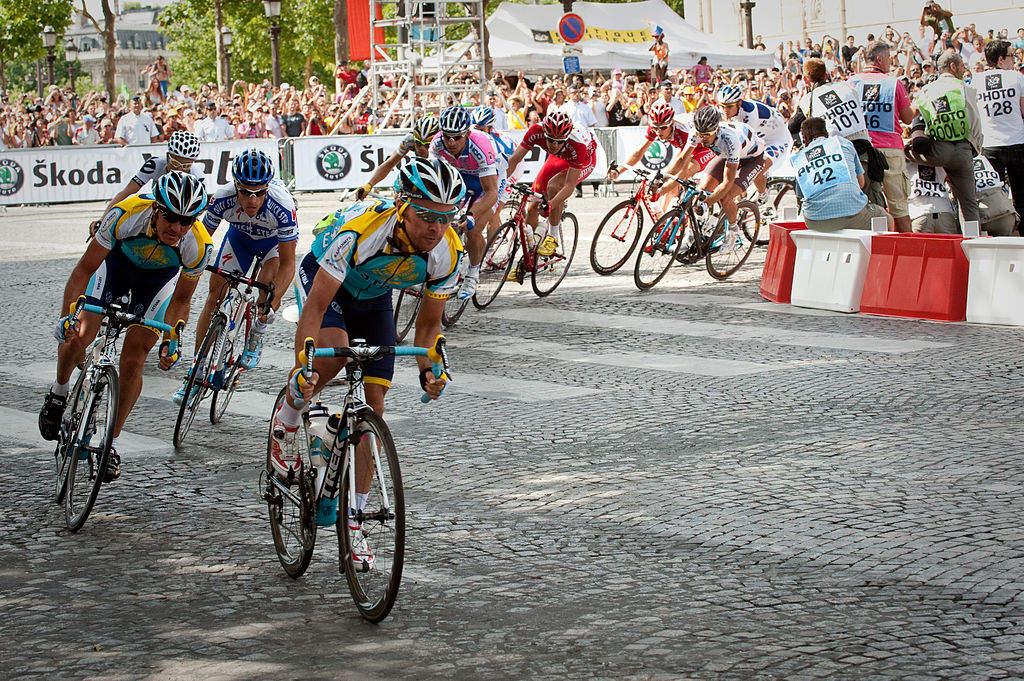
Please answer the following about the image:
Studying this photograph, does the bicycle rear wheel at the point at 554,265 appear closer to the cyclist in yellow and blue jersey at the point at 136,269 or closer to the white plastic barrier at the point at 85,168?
the cyclist in yellow and blue jersey at the point at 136,269

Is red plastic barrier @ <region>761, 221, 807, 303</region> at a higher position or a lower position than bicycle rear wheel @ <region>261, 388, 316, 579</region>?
higher

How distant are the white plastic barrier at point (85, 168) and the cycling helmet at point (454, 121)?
1707 cm

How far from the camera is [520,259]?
44.7 feet

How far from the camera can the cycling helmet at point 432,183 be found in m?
5.31

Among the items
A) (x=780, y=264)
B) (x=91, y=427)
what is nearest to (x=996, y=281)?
(x=780, y=264)

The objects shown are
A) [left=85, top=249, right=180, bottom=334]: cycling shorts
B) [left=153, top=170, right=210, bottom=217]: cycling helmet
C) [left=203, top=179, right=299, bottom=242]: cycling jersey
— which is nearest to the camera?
[left=153, top=170, right=210, bottom=217]: cycling helmet

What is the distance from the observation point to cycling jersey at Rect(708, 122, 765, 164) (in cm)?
1455

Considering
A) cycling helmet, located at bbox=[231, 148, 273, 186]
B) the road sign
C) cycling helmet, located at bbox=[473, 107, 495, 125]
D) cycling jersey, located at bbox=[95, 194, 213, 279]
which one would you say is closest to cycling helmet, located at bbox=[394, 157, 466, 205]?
cycling jersey, located at bbox=[95, 194, 213, 279]

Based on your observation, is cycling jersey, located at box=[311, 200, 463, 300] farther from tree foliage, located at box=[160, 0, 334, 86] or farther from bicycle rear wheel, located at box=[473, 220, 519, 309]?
tree foliage, located at box=[160, 0, 334, 86]

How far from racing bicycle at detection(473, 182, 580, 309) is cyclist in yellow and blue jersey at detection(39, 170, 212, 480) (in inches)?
210

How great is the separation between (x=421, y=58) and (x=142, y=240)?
2411 cm

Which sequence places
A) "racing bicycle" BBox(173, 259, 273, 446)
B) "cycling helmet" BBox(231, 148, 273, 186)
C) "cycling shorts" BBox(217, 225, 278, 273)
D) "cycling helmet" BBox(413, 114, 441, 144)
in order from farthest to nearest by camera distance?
"cycling helmet" BBox(413, 114, 441, 144)
"cycling shorts" BBox(217, 225, 278, 273)
"cycling helmet" BBox(231, 148, 273, 186)
"racing bicycle" BBox(173, 259, 273, 446)

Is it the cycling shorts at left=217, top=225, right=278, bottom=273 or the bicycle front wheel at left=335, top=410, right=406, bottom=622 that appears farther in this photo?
the cycling shorts at left=217, top=225, right=278, bottom=273

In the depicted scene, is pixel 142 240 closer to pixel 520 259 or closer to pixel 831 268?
pixel 520 259
